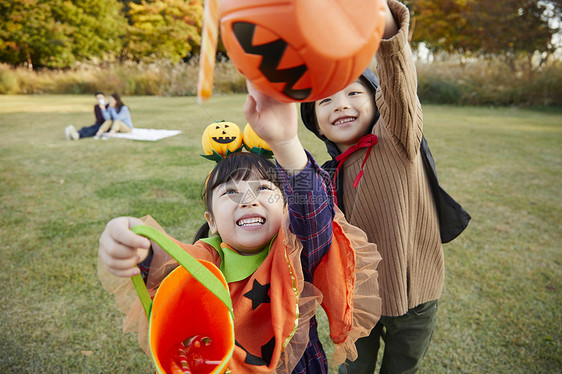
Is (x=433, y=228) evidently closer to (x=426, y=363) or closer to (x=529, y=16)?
(x=426, y=363)

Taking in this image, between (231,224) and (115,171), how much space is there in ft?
15.9

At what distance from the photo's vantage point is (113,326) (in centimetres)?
230

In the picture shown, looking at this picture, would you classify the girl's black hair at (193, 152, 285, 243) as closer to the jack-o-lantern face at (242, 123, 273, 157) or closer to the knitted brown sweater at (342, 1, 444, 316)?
the jack-o-lantern face at (242, 123, 273, 157)

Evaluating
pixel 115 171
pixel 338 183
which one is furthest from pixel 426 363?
pixel 115 171

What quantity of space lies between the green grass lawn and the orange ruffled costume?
15.2 inches

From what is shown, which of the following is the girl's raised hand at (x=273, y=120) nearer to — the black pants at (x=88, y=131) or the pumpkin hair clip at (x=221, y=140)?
the pumpkin hair clip at (x=221, y=140)

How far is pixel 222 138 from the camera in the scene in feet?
4.27

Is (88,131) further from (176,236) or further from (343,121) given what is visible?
(343,121)

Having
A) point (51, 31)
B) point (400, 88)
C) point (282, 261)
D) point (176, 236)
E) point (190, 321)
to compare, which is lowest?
point (176, 236)

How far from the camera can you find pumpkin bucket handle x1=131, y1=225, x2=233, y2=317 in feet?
2.16

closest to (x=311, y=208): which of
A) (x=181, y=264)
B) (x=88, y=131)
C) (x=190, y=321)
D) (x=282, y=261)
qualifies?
(x=282, y=261)

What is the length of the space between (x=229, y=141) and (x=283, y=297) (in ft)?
1.98

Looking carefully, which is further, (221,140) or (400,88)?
(221,140)

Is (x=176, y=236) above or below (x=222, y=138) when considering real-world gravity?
below
